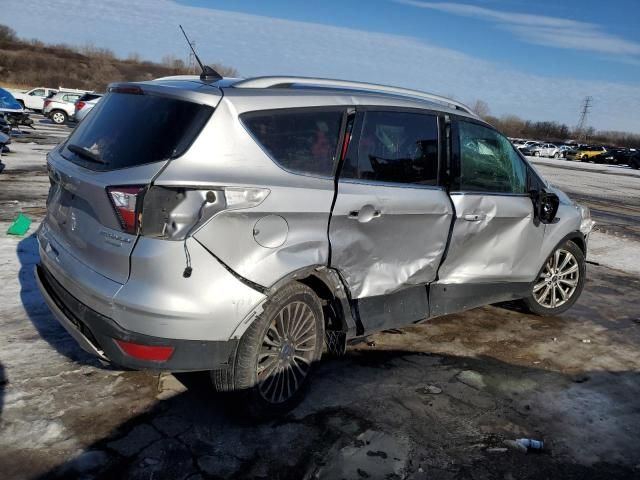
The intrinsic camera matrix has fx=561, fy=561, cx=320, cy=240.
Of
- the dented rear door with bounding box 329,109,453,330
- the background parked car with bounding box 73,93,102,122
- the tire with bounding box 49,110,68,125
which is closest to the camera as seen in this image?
the dented rear door with bounding box 329,109,453,330

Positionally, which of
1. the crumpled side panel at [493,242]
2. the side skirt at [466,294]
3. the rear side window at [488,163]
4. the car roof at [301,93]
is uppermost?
the car roof at [301,93]

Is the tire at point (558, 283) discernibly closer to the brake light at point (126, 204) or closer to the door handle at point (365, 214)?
the door handle at point (365, 214)

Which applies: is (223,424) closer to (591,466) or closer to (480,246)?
(591,466)

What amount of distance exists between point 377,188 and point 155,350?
1666mm

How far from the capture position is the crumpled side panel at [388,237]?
11.2 ft

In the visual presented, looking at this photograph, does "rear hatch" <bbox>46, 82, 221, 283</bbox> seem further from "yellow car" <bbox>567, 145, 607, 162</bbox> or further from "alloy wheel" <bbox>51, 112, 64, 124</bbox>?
"yellow car" <bbox>567, 145, 607, 162</bbox>

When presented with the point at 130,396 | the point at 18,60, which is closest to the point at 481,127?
the point at 130,396

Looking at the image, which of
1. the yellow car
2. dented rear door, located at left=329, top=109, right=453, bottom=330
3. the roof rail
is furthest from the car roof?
the yellow car

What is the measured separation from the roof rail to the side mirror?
95 centimetres

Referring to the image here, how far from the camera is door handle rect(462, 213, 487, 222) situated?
420 cm

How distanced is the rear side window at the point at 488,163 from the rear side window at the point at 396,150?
336 mm

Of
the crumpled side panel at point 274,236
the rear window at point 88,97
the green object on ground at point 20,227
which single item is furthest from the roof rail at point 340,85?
the rear window at point 88,97

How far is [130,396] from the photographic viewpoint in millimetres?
Answer: 3412

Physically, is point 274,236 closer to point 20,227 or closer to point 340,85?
point 340,85
